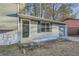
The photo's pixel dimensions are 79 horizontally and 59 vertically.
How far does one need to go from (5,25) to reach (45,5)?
2.02 feet

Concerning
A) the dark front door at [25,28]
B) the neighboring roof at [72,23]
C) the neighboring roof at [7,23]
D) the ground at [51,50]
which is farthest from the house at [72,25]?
the neighboring roof at [7,23]

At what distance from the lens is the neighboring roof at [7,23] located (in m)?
2.75

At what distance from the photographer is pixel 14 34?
2.77 meters

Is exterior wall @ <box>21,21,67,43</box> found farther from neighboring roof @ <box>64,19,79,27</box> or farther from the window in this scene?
neighboring roof @ <box>64,19,79,27</box>

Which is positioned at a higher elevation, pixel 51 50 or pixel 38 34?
pixel 38 34

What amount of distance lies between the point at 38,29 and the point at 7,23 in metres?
0.43

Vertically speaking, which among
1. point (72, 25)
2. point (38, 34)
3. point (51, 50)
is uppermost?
point (72, 25)

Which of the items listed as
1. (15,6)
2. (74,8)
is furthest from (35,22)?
(74,8)

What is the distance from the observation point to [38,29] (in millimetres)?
2756

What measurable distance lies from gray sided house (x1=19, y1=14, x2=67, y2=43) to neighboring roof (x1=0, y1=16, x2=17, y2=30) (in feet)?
0.31

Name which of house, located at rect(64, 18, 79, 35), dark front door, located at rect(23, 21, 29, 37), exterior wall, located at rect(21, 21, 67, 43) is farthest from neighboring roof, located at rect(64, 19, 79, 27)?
dark front door, located at rect(23, 21, 29, 37)

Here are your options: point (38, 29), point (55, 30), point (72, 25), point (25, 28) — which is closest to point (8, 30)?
point (25, 28)

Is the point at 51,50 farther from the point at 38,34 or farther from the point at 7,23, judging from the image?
the point at 7,23

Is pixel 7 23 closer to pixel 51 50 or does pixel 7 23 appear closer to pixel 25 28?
pixel 25 28
